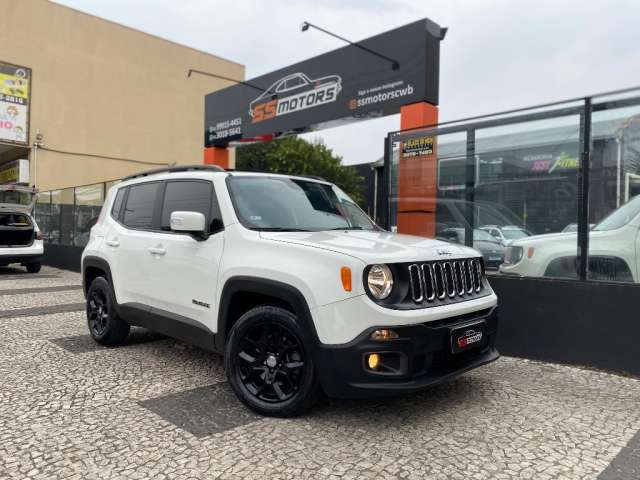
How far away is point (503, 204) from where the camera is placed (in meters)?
5.61

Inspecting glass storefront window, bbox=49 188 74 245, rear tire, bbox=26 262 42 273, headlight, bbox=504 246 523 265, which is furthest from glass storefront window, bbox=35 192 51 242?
headlight, bbox=504 246 523 265

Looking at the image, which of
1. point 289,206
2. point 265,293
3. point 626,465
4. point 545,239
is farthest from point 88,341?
point 626,465

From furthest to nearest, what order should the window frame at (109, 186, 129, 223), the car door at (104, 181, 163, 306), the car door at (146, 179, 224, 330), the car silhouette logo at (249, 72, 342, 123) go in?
the car silhouette logo at (249, 72, 342, 123), the window frame at (109, 186, 129, 223), the car door at (104, 181, 163, 306), the car door at (146, 179, 224, 330)

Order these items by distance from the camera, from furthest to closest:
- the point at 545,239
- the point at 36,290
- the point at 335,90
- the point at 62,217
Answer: the point at 62,217
the point at 335,90
the point at 36,290
the point at 545,239

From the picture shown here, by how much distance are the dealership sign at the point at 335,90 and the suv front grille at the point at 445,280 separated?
5747mm

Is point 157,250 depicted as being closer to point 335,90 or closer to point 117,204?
point 117,204

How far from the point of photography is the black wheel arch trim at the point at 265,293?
126 inches

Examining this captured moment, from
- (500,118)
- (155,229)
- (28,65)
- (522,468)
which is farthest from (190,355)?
(28,65)

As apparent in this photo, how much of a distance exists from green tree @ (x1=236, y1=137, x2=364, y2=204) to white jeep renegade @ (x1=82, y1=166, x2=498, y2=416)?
27559mm

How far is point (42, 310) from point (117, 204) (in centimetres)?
346

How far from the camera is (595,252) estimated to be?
4863 millimetres

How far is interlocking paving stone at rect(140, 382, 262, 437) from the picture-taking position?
3.36m

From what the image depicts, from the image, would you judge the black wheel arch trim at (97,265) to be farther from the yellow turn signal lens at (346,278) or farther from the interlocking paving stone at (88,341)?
the yellow turn signal lens at (346,278)

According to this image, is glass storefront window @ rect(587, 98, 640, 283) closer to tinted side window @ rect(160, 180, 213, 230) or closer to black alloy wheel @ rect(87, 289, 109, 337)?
tinted side window @ rect(160, 180, 213, 230)
